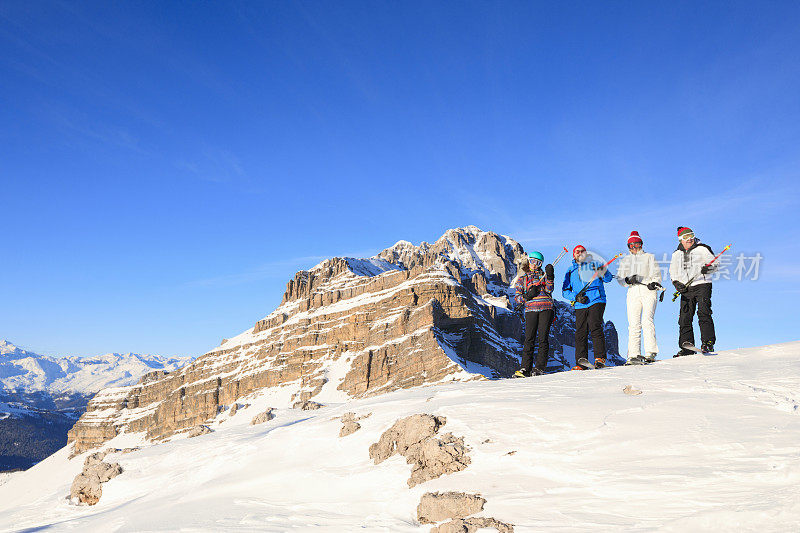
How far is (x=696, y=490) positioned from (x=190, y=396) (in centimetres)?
19561

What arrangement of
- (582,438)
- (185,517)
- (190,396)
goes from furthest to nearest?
(190,396), (185,517), (582,438)

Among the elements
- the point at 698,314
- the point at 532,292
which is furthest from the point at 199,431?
the point at 698,314

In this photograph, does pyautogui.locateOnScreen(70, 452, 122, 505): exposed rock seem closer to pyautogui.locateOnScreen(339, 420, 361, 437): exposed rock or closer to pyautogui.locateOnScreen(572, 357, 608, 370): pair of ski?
pyautogui.locateOnScreen(339, 420, 361, 437): exposed rock

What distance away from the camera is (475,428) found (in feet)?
23.9

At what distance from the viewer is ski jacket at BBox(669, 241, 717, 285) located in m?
12.6

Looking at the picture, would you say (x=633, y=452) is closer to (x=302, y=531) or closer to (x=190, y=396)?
(x=302, y=531)

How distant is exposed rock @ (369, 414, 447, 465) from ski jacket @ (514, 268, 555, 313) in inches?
266

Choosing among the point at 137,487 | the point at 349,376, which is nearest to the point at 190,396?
the point at 349,376

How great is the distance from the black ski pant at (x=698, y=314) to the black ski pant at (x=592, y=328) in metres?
2.06

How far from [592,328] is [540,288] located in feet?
5.65

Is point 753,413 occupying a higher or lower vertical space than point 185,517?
higher

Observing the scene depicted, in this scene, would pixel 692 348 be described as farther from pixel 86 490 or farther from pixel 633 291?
pixel 86 490

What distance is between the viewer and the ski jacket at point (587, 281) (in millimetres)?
13109

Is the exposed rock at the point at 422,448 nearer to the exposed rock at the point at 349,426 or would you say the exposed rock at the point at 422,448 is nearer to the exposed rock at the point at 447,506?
the exposed rock at the point at 447,506
